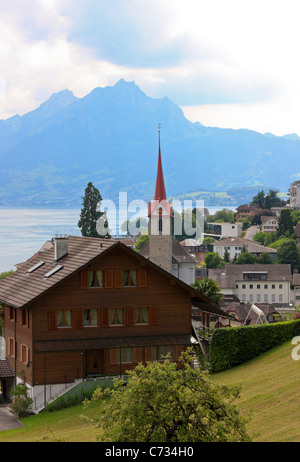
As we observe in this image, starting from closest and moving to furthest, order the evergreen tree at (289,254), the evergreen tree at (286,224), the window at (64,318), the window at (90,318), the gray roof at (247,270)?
1. the window at (64,318)
2. the window at (90,318)
3. the gray roof at (247,270)
4. the evergreen tree at (289,254)
5. the evergreen tree at (286,224)

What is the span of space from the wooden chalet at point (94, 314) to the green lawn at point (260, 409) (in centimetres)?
327

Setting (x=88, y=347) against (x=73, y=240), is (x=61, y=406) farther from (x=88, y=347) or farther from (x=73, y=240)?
(x=73, y=240)

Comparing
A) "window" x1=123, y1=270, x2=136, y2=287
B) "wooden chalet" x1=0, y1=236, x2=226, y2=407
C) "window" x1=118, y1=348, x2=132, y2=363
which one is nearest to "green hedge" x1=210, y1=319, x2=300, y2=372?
Result: "wooden chalet" x1=0, y1=236, x2=226, y2=407

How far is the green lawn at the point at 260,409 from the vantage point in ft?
70.8

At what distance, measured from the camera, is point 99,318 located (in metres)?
37.4

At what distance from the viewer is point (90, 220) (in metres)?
141

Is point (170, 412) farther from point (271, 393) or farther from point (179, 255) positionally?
point (179, 255)

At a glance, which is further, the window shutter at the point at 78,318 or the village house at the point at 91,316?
the window shutter at the point at 78,318

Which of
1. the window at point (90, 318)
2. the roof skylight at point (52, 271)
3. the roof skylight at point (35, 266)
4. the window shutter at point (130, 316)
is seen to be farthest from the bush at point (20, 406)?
the roof skylight at point (35, 266)

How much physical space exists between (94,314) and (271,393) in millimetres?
13452

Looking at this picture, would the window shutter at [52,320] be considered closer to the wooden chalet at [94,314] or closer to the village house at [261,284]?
the wooden chalet at [94,314]

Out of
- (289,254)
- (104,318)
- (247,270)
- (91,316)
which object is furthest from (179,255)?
(289,254)

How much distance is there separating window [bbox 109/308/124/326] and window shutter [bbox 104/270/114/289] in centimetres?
122
